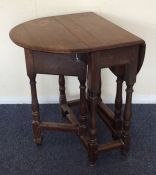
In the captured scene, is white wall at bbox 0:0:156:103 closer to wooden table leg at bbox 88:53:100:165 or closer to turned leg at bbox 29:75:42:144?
turned leg at bbox 29:75:42:144

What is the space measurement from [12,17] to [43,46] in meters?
0.78

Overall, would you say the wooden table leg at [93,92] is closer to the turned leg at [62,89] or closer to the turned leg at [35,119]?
the turned leg at [35,119]

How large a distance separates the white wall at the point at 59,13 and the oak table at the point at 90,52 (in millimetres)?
160

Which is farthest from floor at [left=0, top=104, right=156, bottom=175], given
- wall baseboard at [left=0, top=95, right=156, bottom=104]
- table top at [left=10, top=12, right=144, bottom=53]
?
A: table top at [left=10, top=12, right=144, bottom=53]

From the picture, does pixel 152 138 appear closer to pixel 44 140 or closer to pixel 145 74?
pixel 145 74

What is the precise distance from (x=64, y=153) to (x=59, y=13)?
96 centimetres

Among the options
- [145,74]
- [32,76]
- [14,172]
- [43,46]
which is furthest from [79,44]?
[145,74]

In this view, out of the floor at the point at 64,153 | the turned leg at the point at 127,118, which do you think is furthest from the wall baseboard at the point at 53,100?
the turned leg at the point at 127,118

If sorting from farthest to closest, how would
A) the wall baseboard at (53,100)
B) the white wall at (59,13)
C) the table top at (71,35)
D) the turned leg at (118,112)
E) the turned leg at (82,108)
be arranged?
the wall baseboard at (53,100) → the white wall at (59,13) → the turned leg at (118,112) → the turned leg at (82,108) → the table top at (71,35)

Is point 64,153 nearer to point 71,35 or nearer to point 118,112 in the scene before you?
point 118,112

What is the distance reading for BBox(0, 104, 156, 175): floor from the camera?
66.0 inches

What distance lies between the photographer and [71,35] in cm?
150

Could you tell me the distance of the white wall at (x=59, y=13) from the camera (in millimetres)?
2006

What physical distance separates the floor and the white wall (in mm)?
222
